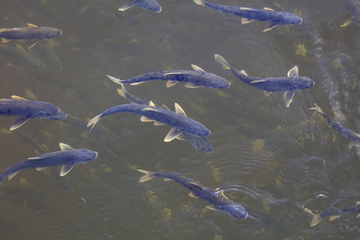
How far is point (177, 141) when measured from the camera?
3.83 metres

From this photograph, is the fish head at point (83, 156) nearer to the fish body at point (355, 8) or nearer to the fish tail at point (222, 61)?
the fish tail at point (222, 61)

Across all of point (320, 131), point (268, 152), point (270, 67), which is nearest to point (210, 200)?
point (268, 152)

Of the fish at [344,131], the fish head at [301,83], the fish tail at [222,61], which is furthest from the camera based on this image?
the fish tail at [222,61]

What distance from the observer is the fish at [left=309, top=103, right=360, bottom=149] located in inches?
140

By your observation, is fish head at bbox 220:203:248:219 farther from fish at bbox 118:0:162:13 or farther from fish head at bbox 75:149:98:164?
fish at bbox 118:0:162:13

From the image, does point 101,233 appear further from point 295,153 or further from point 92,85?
point 295,153

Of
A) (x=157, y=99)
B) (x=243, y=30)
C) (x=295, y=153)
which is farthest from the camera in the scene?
(x=243, y=30)

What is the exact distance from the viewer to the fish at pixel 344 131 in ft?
11.6

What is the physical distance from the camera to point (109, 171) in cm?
375

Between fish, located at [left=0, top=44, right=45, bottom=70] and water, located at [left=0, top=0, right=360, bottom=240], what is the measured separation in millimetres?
85

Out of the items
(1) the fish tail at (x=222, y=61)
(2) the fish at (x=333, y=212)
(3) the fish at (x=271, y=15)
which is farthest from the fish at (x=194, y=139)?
(3) the fish at (x=271, y=15)

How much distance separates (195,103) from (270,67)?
57.3 inches

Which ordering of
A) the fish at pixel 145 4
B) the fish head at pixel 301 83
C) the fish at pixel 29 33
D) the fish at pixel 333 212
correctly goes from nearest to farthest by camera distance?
the fish at pixel 333 212 → the fish head at pixel 301 83 → the fish at pixel 29 33 → the fish at pixel 145 4

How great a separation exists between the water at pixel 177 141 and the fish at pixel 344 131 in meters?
0.09
